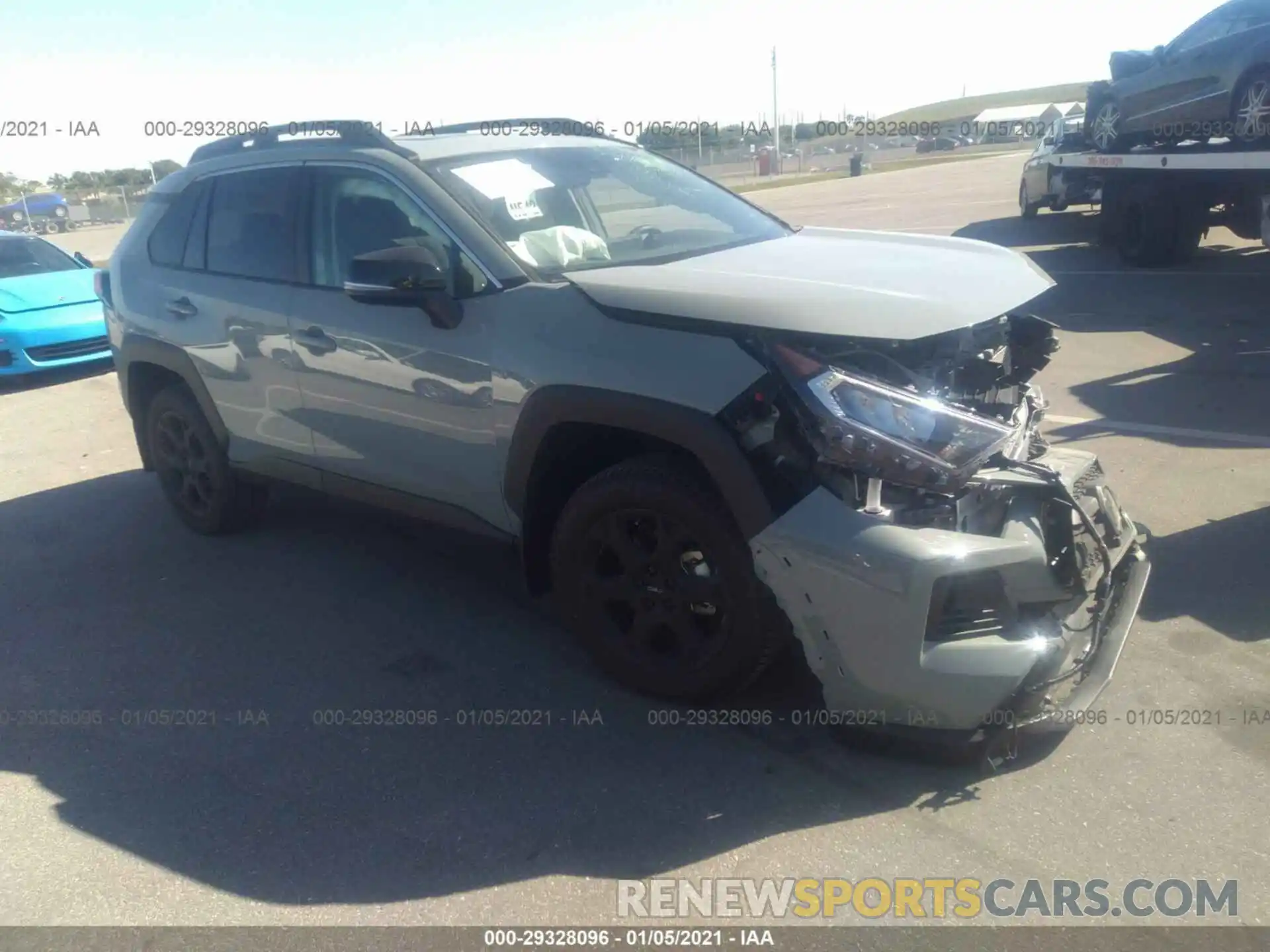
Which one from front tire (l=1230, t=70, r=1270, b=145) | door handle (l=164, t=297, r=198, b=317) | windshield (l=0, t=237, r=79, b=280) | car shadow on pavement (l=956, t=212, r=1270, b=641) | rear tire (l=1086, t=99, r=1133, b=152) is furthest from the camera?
rear tire (l=1086, t=99, r=1133, b=152)

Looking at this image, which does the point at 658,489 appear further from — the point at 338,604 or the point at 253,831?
the point at 338,604

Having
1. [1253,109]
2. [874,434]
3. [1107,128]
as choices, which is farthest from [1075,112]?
[874,434]

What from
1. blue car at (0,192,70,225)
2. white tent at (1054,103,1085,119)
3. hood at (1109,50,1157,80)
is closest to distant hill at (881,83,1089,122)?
white tent at (1054,103,1085,119)

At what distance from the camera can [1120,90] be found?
12.6 metres

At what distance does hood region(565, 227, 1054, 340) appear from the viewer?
3.10 metres

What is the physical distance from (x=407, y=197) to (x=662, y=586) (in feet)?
5.91

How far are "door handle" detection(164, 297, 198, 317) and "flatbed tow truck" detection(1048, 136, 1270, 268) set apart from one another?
9.35 m

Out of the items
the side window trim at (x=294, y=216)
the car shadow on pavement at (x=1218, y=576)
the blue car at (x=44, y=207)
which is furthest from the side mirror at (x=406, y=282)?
the blue car at (x=44, y=207)

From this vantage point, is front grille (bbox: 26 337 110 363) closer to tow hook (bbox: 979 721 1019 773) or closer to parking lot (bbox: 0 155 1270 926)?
parking lot (bbox: 0 155 1270 926)

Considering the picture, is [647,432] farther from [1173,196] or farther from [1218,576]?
[1173,196]

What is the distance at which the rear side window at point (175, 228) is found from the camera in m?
5.25

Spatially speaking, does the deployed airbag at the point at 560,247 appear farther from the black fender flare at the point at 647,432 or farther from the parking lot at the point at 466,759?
the parking lot at the point at 466,759

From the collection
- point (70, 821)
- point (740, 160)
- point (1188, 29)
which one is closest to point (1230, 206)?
point (1188, 29)

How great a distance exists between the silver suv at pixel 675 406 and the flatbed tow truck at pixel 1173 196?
304 inches
